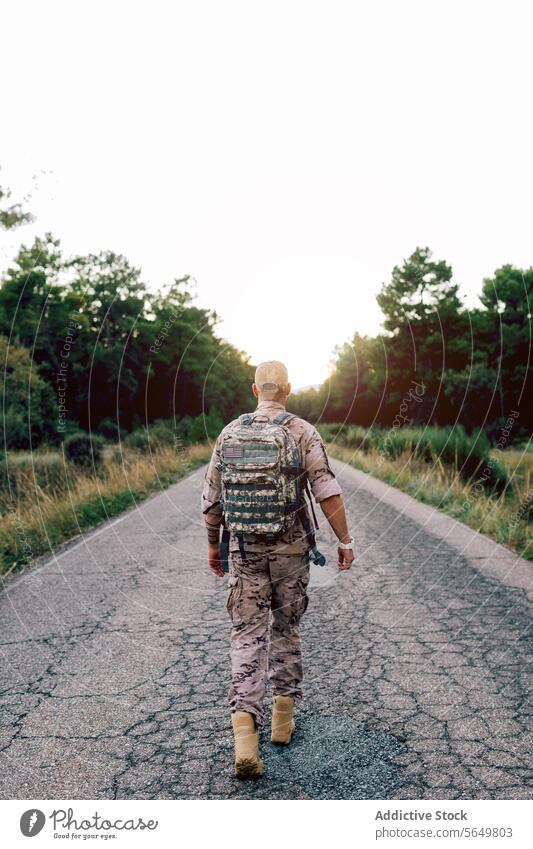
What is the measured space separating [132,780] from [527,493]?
25.4 feet

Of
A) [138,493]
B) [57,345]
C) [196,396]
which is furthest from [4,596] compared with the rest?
[196,396]

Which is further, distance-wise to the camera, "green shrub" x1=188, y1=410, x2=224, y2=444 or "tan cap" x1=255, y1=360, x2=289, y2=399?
"green shrub" x1=188, y1=410, x2=224, y2=444

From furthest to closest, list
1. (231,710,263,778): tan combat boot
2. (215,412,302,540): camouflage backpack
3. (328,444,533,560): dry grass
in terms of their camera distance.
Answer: (328,444,533,560): dry grass < (215,412,302,540): camouflage backpack < (231,710,263,778): tan combat boot

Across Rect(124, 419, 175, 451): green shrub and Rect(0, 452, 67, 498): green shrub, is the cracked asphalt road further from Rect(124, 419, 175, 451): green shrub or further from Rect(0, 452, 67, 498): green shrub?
Rect(124, 419, 175, 451): green shrub

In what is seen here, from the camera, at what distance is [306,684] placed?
13.8 ft

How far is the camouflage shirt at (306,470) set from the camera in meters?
3.45

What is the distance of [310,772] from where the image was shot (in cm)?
312

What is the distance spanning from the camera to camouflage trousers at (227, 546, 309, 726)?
3.39 metres

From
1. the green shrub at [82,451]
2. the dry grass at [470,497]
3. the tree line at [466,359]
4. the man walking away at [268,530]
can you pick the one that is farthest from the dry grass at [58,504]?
the tree line at [466,359]

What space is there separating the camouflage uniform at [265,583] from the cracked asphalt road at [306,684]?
0.38 meters

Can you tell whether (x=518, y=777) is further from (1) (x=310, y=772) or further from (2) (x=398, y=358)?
(2) (x=398, y=358)

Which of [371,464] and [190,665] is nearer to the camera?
[190,665]

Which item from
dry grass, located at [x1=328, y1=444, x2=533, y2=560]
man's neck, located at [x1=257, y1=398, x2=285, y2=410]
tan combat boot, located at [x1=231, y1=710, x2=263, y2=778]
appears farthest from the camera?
dry grass, located at [x1=328, y1=444, x2=533, y2=560]

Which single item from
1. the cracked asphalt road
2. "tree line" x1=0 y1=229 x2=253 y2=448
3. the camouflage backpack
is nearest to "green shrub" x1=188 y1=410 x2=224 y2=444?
"tree line" x1=0 y1=229 x2=253 y2=448
